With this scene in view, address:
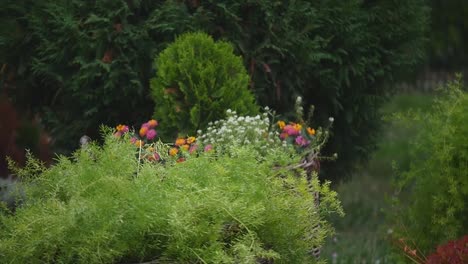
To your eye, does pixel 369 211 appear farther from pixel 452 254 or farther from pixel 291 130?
pixel 452 254

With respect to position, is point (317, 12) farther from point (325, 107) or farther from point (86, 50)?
point (86, 50)

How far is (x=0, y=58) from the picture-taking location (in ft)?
18.4

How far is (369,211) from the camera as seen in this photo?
7758mm

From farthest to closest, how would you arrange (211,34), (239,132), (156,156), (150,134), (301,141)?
(211,34)
(301,141)
(150,134)
(239,132)
(156,156)

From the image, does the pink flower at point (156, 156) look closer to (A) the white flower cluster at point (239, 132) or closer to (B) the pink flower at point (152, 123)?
(A) the white flower cluster at point (239, 132)

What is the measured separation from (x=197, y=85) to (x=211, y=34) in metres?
0.73

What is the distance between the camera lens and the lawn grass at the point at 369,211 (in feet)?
20.1

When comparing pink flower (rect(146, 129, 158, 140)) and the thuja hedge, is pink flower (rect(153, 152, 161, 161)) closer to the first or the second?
pink flower (rect(146, 129, 158, 140))

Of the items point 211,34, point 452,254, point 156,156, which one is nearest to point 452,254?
point 452,254

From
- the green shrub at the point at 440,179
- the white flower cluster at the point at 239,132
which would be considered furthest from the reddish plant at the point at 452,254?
the white flower cluster at the point at 239,132

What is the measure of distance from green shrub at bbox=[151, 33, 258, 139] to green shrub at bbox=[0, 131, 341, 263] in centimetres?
155

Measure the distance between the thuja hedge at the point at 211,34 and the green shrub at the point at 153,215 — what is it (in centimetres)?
209

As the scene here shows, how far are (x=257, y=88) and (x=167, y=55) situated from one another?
853 mm

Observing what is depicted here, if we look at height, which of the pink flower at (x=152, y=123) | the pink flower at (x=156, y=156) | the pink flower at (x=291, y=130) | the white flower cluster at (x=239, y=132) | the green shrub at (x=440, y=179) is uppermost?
the pink flower at (x=156, y=156)
